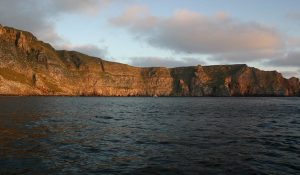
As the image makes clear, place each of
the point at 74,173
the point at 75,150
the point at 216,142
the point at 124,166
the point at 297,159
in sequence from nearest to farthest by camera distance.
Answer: the point at 74,173, the point at 124,166, the point at 297,159, the point at 75,150, the point at 216,142

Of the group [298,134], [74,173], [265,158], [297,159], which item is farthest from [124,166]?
[298,134]

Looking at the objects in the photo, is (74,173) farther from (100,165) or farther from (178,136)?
(178,136)

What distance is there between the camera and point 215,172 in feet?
67.6

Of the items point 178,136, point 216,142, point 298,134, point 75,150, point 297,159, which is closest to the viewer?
point 297,159

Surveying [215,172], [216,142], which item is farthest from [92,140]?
[215,172]

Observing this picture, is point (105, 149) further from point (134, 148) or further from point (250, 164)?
point (250, 164)

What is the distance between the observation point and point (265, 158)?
2544 cm

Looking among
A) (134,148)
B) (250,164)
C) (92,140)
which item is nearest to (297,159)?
(250,164)

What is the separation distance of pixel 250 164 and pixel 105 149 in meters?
12.2

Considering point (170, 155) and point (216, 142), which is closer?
point (170, 155)

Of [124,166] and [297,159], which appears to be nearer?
[124,166]

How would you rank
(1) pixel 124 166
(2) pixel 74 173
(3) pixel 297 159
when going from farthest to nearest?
1. (3) pixel 297 159
2. (1) pixel 124 166
3. (2) pixel 74 173

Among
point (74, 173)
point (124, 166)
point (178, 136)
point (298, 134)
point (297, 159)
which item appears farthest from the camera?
point (298, 134)

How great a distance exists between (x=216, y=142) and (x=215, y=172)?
11.9 metres
